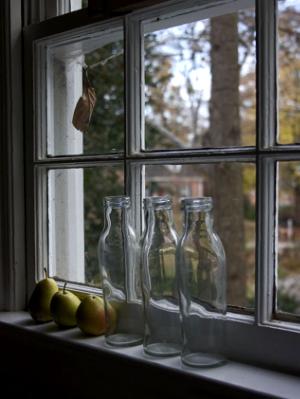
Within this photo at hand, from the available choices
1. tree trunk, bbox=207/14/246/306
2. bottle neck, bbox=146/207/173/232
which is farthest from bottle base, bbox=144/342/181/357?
tree trunk, bbox=207/14/246/306

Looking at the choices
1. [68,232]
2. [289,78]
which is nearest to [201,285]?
[68,232]

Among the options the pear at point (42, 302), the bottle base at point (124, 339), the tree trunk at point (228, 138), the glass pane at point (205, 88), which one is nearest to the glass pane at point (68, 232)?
the pear at point (42, 302)

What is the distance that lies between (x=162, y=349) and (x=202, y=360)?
92 mm

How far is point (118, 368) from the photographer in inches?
34.8

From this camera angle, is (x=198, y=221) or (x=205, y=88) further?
(x=205, y=88)

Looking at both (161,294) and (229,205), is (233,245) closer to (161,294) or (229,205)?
(229,205)

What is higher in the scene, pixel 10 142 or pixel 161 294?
pixel 10 142

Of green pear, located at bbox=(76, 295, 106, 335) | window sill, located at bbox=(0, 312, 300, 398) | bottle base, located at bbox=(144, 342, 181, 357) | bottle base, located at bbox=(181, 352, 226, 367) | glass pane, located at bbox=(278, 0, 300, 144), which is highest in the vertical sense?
glass pane, located at bbox=(278, 0, 300, 144)

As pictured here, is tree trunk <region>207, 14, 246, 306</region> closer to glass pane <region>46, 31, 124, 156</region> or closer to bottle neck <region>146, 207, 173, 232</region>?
glass pane <region>46, 31, 124, 156</region>

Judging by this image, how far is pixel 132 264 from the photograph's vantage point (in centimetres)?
97

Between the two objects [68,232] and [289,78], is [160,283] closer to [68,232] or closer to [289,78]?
[68,232]

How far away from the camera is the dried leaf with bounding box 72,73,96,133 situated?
1.10 metres

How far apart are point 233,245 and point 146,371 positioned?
9.11ft

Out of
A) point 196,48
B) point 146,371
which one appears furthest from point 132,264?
point 196,48
